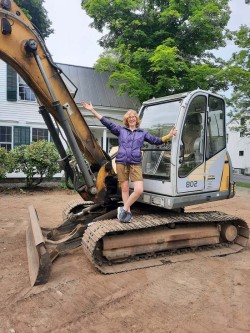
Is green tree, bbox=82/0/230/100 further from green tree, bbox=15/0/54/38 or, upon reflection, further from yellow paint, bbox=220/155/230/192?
yellow paint, bbox=220/155/230/192

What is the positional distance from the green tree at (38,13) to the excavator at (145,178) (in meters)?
17.2

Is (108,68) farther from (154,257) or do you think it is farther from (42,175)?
(154,257)

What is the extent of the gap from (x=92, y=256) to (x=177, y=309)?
1365mm

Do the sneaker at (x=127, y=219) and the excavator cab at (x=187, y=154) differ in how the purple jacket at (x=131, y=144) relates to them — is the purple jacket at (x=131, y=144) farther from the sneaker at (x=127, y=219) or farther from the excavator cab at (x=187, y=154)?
the sneaker at (x=127, y=219)

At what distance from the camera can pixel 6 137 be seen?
1577 cm

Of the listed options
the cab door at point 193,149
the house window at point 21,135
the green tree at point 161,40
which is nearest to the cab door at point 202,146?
the cab door at point 193,149

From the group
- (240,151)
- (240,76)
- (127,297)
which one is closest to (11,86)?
(240,76)

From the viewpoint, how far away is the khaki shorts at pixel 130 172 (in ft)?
15.7

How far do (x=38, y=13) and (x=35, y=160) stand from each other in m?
12.7

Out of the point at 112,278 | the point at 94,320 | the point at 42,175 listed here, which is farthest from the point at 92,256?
the point at 42,175

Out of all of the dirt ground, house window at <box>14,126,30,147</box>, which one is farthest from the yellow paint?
house window at <box>14,126,30,147</box>

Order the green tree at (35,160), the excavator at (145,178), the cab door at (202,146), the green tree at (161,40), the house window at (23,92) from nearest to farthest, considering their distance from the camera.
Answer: the excavator at (145,178)
the cab door at (202,146)
the green tree at (35,160)
the green tree at (161,40)
the house window at (23,92)

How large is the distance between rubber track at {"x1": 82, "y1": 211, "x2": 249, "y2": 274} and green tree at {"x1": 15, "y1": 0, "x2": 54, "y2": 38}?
59.4ft

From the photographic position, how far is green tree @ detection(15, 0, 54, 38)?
20006 millimetres
